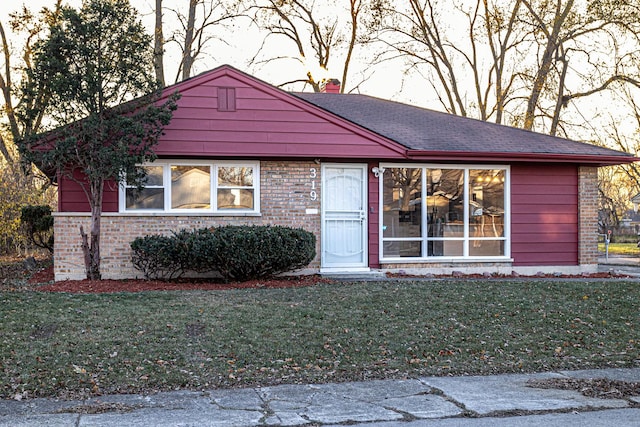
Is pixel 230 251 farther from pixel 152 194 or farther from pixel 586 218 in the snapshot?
pixel 586 218

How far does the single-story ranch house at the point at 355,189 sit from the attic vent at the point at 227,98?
28 mm

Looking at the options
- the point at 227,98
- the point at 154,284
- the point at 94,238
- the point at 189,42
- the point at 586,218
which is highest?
the point at 189,42

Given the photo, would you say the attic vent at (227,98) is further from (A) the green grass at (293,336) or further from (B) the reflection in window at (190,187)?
(A) the green grass at (293,336)

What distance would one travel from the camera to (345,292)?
10.7m

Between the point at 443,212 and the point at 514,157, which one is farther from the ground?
the point at 514,157

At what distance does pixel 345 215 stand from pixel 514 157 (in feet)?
12.5

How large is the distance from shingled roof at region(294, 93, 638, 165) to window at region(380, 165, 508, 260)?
1.92ft

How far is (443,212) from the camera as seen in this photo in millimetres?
14359

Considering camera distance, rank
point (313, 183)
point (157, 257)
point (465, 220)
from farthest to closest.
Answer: point (465, 220), point (313, 183), point (157, 257)

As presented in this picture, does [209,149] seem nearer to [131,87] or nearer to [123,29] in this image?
[131,87]

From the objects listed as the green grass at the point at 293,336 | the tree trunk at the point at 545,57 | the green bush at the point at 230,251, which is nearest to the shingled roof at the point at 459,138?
the green bush at the point at 230,251

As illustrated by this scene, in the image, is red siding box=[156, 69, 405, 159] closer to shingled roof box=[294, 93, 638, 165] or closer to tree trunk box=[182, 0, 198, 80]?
shingled roof box=[294, 93, 638, 165]

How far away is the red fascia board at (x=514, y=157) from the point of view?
13.5 meters

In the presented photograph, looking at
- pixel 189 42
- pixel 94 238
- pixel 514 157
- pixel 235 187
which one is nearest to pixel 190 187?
pixel 235 187
